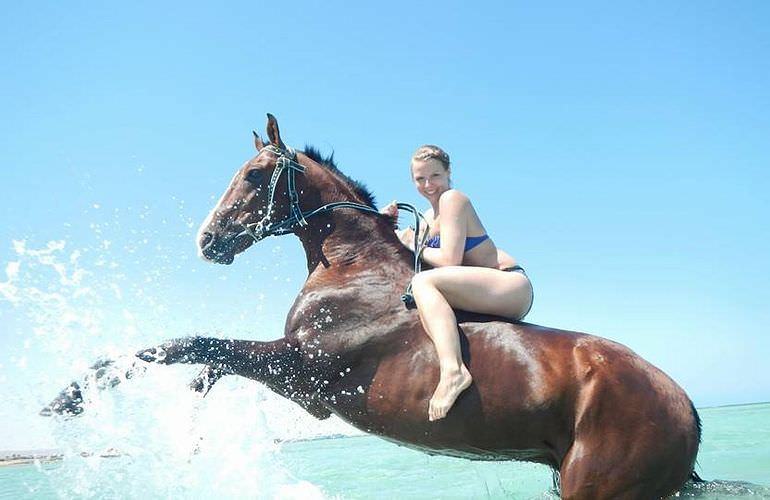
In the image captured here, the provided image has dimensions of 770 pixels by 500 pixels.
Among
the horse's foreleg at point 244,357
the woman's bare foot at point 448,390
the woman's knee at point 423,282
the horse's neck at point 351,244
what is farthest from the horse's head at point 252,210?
the woman's bare foot at point 448,390

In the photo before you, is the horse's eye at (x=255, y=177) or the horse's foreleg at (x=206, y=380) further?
the horse's eye at (x=255, y=177)

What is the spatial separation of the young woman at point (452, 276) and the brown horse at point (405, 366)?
0.12 metres

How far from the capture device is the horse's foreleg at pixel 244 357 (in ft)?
13.6

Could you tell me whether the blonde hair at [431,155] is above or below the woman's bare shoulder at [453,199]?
above

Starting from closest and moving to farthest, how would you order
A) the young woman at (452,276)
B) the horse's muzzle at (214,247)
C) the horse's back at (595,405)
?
1. the horse's back at (595,405)
2. the young woman at (452,276)
3. the horse's muzzle at (214,247)

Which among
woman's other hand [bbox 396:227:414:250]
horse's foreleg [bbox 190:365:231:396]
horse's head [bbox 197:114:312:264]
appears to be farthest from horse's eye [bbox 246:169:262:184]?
horse's foreleg [bbox 190:365:231:396]

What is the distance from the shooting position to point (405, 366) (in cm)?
402

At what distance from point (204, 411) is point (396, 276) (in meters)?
1.58

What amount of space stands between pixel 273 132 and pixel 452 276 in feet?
5.60

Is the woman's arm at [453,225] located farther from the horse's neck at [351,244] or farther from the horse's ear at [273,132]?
the horse's ear at [273,132]

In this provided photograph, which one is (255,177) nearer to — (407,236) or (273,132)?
(273,132)

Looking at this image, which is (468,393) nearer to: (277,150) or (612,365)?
(612,365)

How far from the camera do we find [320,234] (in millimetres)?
4660

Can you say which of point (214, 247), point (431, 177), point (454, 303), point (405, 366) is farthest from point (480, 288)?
point (214, 247)
